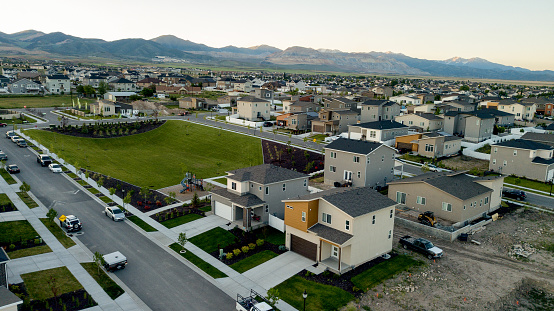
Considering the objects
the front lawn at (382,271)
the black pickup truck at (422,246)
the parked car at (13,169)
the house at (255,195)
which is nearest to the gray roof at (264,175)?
the house at (255,195)

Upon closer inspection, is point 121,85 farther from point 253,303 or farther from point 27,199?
point 253,303

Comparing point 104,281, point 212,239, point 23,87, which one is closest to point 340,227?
point 212,239

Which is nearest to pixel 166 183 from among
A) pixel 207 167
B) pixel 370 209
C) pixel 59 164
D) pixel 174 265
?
pixel 207 167

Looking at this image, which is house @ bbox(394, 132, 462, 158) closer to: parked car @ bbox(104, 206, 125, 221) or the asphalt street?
the asphalt street

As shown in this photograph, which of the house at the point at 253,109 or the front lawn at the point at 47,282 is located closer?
the front lawn at the point at 47,282

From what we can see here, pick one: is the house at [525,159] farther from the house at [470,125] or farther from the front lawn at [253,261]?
the front lawn at [253,261]

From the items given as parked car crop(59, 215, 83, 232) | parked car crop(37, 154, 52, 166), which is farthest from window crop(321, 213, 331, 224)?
parked car crop(37, 154, 52, 166)

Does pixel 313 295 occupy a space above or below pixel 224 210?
below
